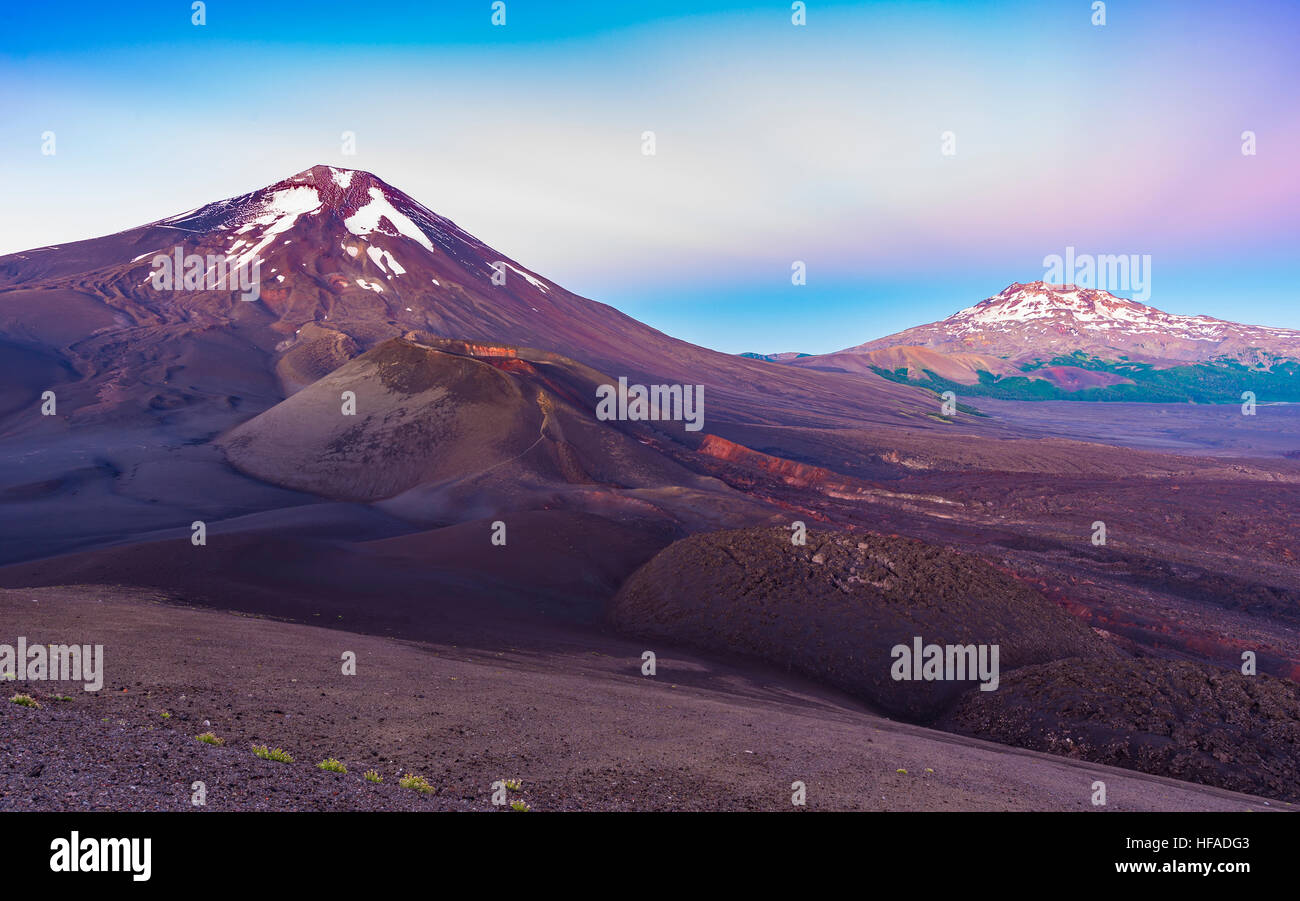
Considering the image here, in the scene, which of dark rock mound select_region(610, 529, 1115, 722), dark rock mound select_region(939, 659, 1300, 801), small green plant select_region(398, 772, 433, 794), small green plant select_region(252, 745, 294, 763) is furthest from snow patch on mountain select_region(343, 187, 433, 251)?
small green plant select_region(398, 772, 433, 794)

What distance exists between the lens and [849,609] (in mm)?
22266

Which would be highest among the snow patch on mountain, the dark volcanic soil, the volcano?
the snow patch on mountain

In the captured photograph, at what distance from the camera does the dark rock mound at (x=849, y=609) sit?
2058 centimetres

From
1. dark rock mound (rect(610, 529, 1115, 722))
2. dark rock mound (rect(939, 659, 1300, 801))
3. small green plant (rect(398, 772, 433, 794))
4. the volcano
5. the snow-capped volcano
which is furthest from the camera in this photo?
the snow-capped volcano

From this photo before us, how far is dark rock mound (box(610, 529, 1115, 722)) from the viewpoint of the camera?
20.6 m

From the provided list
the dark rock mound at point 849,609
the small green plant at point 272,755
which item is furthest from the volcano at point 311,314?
the small green plant at point 272,755

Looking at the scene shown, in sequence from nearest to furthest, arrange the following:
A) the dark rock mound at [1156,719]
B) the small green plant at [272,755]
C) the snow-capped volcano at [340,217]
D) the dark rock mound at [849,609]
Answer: the small green plant at [272,755]
the dark rock mound at [1156,719]
the dark rock mound at [849,609]
the snow-capped volcano at [340,217]

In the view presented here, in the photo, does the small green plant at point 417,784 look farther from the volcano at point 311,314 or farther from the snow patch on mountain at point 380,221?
the snow patch on mountain at point 380,221

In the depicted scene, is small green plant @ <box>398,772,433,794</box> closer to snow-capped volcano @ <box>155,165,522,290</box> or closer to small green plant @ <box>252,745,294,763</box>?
small green plant @ <box>252,745,294,763</box>

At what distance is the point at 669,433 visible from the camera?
227 feet

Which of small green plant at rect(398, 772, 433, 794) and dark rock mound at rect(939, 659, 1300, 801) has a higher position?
small green plant at rect(398, 772, 433, 794)

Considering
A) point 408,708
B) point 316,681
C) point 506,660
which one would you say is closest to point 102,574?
point 506,660

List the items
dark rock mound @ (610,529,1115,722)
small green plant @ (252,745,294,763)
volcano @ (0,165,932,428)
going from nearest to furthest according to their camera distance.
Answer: small green plant @ (252,745,294,763) → dark rock mound @ (610,529,1115,722) → volcano @ (0,165,932,428)
